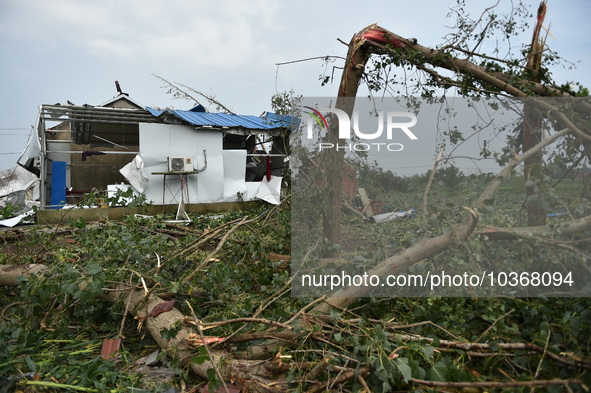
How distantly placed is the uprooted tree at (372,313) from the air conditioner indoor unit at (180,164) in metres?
5.82

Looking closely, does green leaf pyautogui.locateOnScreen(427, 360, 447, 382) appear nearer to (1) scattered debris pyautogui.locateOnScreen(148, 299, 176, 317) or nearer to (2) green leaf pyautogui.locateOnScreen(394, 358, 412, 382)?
(2) green leaf pyautogui.locateOnScreen(394, 358, 412, 382)

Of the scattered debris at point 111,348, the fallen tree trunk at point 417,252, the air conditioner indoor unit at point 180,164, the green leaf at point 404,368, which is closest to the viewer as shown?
the green leaf at point 404,368

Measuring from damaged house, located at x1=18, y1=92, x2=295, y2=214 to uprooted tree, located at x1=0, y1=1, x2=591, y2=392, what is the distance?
518 cm

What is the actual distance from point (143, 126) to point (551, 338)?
9922mm

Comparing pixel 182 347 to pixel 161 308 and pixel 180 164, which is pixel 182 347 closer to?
pixel 161 308

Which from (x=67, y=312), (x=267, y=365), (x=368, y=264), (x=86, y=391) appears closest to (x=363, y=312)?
(x=368, y=264)

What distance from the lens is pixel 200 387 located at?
274 centimetres

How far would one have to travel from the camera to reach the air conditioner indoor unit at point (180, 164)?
10500 mm

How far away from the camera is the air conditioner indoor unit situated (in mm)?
10500

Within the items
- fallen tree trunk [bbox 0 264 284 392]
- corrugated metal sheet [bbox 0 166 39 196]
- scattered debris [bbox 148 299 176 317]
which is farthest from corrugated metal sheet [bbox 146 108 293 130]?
scattered debris [bbox 148 299 176 317]

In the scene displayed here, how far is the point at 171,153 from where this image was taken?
35.4 ft

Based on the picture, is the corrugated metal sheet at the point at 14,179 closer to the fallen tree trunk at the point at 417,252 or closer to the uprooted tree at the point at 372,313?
the uprooted tree at the point at 372,313

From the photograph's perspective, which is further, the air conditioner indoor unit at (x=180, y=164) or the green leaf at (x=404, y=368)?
the air conditioner indoor unit at (x=180, y=164)

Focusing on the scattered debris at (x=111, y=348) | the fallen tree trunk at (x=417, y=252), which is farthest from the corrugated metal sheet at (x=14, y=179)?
the fallen tree trunk at (x=417, y=252)
